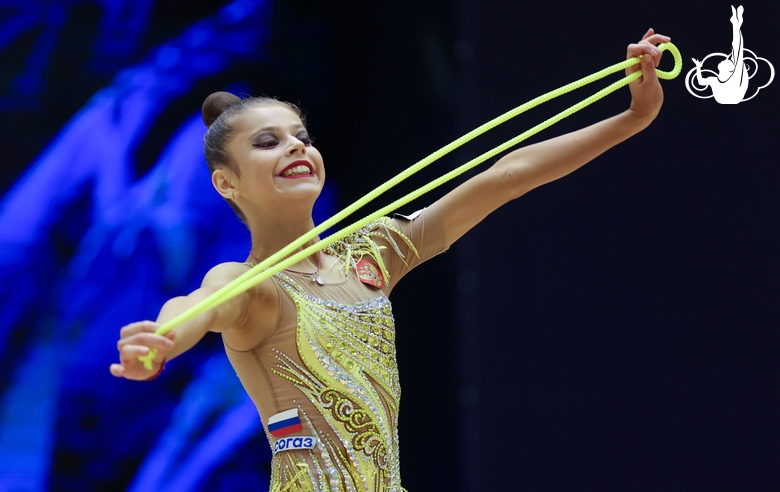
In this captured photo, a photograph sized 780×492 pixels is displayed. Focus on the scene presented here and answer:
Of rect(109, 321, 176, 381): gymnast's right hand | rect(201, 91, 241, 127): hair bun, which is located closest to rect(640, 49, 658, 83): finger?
rect(201, 91, 241, 127): hair bun

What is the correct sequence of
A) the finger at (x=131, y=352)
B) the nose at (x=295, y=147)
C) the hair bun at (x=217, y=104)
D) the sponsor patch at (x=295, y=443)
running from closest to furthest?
the finger at (x=131, y=352) < the sponsor patch at (x=295, y=443) < the nose at (x=295, y=147) < the hair bun at (x=217, y=104)

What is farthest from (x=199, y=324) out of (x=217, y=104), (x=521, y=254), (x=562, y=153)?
(x=521, y=254)

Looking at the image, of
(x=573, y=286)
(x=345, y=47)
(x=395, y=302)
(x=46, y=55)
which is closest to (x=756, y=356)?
(x=573, y=286)

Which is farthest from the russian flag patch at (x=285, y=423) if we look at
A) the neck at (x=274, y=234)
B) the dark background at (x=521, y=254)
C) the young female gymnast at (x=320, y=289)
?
the dark background at (x=521, y=254)

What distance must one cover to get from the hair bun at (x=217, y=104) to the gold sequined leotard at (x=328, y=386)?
1.16 ft

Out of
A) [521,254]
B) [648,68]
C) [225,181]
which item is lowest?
[225,181]

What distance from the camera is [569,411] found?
2516 millimetres

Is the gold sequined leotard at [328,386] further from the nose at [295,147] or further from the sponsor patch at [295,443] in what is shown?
the nose at [295,147]

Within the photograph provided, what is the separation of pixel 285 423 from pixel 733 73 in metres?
1.57

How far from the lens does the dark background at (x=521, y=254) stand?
2357mm

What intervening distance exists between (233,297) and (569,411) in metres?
1.38

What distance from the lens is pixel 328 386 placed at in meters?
1.49

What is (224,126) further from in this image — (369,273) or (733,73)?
(733,73)

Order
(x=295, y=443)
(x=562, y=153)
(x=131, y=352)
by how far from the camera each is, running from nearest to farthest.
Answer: (x=131, y=352)
(x=295, y=443)
(x=562, y=153)
